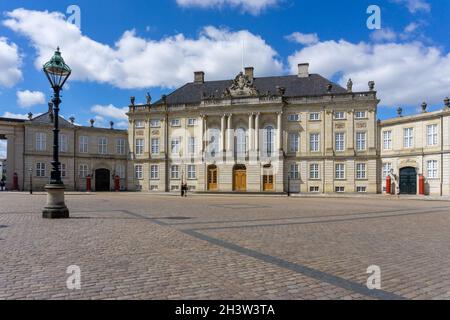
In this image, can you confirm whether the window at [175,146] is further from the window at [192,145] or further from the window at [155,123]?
the window at [155,123]

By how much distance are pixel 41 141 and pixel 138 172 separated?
45.3 ft

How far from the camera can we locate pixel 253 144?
4409 cm

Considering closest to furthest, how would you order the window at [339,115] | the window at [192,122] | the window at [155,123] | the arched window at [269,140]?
the window at [339,115] < the arched window at [269,140] < the window at [192,122] < the window at [155,123]

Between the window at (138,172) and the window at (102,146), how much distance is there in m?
5.51

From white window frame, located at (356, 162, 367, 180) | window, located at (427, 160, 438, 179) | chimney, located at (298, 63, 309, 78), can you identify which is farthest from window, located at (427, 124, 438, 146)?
chimney, located at (298, 63, 309, 78)

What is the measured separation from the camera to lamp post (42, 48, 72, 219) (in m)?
13.1

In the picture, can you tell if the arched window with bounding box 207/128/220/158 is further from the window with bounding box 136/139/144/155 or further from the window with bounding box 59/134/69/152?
the window with bounding box 59/134/69/152

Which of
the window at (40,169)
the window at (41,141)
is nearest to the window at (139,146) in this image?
the window at (41,141)

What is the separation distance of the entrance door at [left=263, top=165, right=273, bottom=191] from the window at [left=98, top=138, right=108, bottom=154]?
24674 mm

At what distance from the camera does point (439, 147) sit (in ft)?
116

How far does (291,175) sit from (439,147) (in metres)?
16.8

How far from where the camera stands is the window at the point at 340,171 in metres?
42.0

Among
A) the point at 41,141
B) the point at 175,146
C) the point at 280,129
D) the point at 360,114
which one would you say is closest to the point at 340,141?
the point at 360,114
